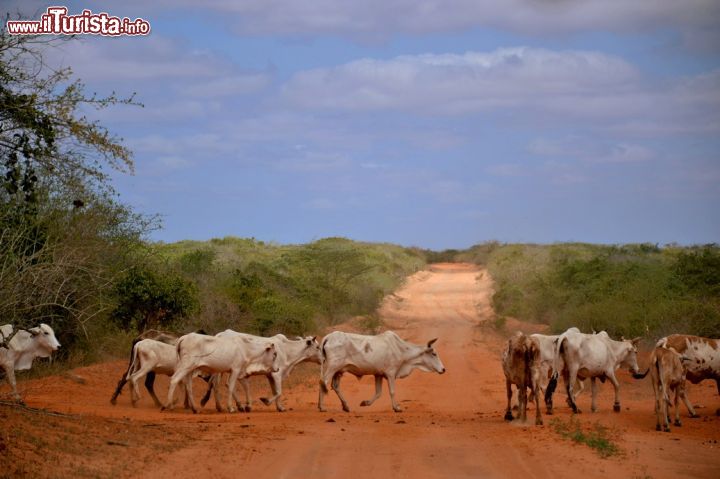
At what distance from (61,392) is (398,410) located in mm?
6950

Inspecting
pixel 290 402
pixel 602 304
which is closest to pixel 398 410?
pixel 290 402

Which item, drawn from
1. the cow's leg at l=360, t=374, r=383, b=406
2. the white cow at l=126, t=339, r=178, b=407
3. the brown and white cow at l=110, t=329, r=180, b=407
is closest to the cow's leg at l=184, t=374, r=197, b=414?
the white cow at l=126, t=339, r=178, b=407

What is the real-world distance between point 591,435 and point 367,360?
19.9 feet

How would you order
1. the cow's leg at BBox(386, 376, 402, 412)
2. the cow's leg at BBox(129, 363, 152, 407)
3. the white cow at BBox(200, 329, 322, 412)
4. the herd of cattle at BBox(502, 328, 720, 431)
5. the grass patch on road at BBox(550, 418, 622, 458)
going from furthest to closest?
the white cow at BBox(200, 329, 322, 412) < the cow's leg at BBox(386, 376, 402, 412) < the cow's leg at BBox(129, 363, 152, 407) < the herd of cattle at BBox(502, 328, 720, 431) < the grass patch on road at BBox(550, 418, 622, 458)

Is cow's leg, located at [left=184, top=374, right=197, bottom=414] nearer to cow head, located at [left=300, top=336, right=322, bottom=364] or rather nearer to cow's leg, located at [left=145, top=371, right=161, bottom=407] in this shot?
cow's leg, located at [left=145, top=371, right=161, bottom=407]

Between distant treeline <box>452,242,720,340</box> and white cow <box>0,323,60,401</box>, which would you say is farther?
distant treeline <box>452,242,720,340</box>

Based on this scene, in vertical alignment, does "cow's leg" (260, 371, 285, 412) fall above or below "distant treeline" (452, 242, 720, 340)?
below

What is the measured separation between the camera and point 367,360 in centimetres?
1938

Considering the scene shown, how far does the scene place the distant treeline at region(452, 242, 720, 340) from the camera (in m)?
25.5

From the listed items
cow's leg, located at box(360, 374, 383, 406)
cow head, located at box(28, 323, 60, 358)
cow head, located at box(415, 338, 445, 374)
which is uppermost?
cow head, located at box(28, 323, 60, 358)

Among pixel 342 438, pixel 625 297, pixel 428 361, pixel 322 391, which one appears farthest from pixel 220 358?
pixel 625 297

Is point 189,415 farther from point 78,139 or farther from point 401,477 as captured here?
point 401,477

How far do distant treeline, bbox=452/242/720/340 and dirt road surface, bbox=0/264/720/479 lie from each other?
3106mm

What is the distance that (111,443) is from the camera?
12.8 metres
